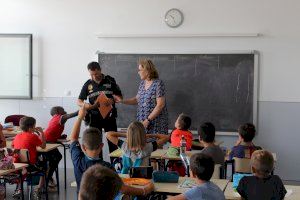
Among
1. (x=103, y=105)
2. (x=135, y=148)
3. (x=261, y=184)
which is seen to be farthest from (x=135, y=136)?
(x=103, y=105)

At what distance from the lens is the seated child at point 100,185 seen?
232 centimetres

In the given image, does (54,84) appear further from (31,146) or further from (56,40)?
(31,146)

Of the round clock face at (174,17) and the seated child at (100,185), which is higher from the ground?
the round clock face at (174,17)

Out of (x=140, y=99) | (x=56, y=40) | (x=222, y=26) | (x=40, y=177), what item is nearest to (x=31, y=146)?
(x=40, y=177)

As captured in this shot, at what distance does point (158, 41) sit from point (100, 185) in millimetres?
6404

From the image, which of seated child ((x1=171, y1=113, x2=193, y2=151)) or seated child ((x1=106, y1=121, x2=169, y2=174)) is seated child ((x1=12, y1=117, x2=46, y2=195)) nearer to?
seated child ((x1=171, y1=113, x2=193, y2=151))

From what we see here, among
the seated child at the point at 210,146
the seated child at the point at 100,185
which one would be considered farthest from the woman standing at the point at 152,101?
the seated child at the point at 100,185

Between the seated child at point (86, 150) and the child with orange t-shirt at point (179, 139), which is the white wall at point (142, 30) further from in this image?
the seated child at point (86, 150)

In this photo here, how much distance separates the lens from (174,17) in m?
8.46

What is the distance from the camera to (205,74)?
8352mm

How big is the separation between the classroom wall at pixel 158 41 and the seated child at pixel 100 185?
20.2 ft

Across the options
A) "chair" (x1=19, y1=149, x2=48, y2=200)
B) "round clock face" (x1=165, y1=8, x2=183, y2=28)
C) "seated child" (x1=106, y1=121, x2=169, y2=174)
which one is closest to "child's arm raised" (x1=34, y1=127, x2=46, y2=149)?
"chair" (x1=19, y1=149, x2=48, y2=200)

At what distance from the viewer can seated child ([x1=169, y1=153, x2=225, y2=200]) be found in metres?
3.76

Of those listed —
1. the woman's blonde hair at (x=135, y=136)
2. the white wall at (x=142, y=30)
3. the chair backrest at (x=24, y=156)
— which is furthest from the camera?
the white wall at (x=142, y=30)
